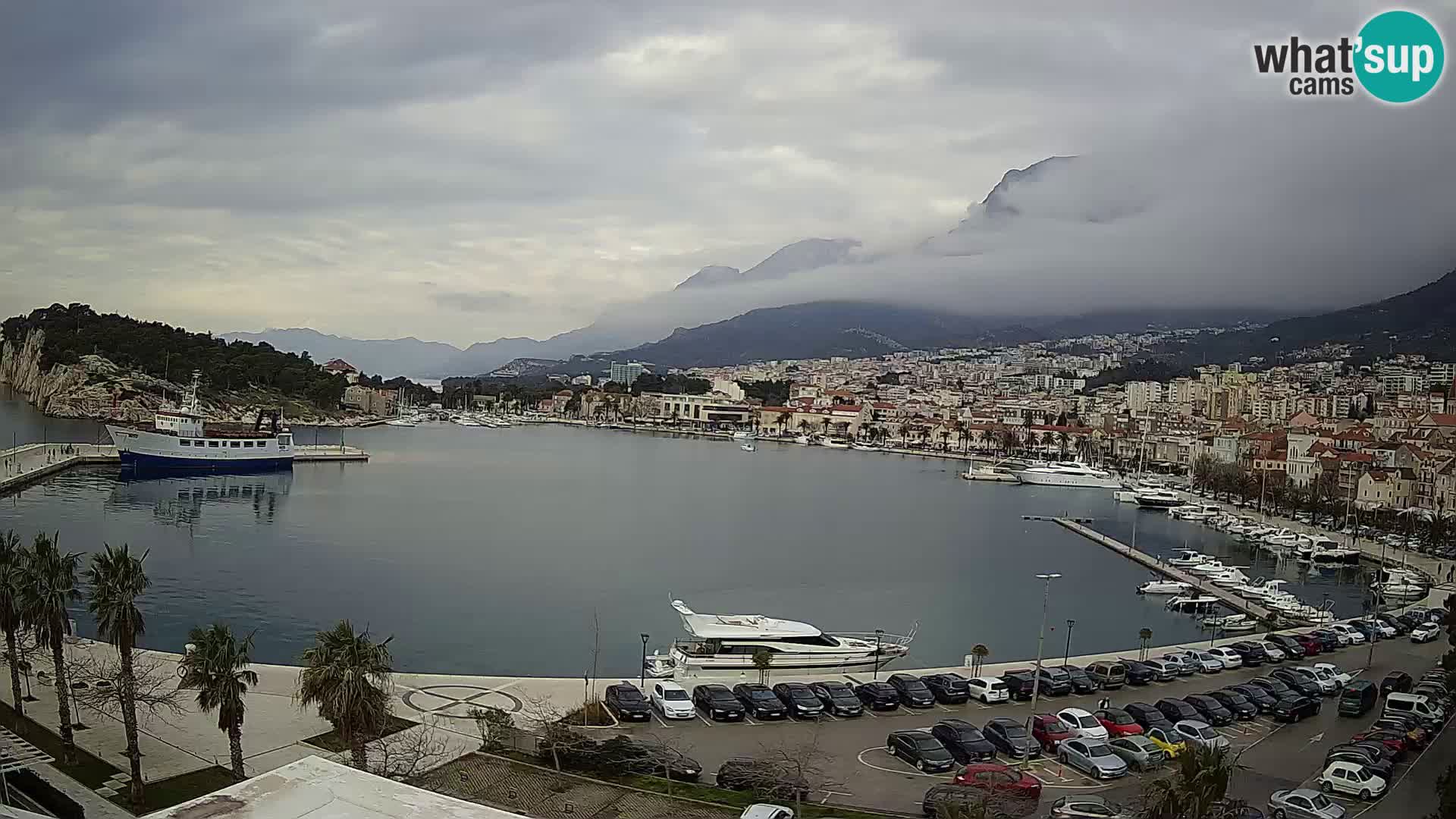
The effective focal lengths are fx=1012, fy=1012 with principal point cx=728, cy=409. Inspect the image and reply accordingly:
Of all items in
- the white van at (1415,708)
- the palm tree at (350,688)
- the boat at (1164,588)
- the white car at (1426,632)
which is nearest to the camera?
the palm tree at (350,688)

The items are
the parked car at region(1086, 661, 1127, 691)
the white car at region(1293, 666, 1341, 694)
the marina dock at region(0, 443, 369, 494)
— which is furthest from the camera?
the marina dock at region(0, 443, 369, 494)

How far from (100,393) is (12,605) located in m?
51.1

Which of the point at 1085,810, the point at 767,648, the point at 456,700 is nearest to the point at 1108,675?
the point at 767,648

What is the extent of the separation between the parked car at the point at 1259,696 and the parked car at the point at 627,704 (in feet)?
21.2

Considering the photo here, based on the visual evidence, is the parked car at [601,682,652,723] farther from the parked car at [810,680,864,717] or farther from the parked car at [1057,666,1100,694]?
the parked car at [1057,666,1100,694]

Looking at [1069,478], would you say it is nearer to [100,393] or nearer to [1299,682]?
[1299,682]

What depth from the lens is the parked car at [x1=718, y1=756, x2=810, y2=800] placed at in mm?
7711

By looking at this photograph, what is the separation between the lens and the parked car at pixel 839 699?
1039 centimetres

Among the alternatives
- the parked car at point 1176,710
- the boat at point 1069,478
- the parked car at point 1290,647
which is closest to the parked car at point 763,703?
the parked car at point 1176,710

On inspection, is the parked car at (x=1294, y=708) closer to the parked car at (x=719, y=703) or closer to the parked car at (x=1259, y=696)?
the parked car at (x=1259, y=696)

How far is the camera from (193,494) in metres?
29.9

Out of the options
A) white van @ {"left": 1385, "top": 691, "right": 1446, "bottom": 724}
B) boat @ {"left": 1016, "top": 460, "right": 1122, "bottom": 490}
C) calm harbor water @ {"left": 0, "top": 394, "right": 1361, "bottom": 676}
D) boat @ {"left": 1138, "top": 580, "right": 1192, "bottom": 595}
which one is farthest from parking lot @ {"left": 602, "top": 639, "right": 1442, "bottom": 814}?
boat @ {"left": 1016, "top": 460, "right": 1122, "bottom": 490}

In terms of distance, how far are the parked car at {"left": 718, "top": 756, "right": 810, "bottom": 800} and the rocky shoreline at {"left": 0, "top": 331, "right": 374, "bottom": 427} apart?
1864 inches

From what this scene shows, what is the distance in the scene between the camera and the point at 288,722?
9516 mm
